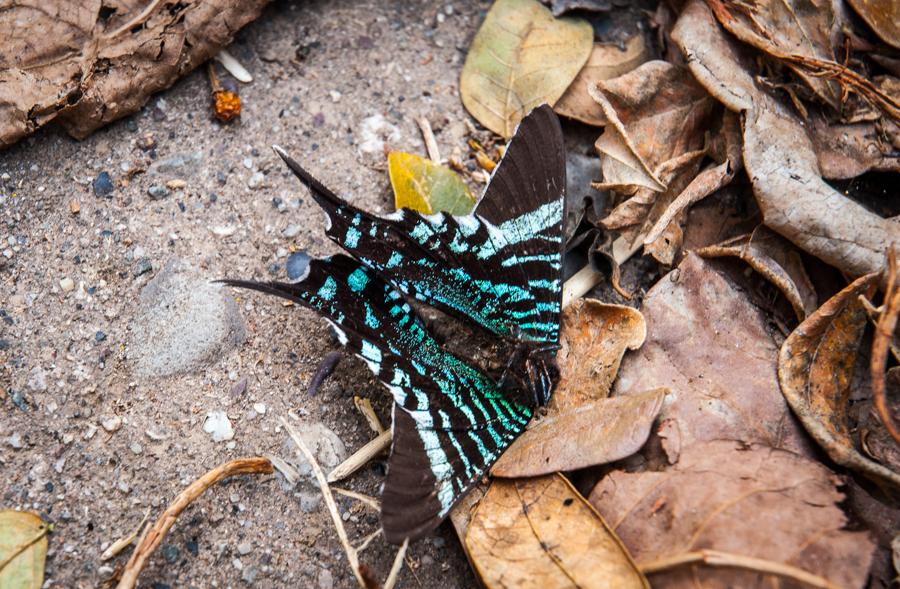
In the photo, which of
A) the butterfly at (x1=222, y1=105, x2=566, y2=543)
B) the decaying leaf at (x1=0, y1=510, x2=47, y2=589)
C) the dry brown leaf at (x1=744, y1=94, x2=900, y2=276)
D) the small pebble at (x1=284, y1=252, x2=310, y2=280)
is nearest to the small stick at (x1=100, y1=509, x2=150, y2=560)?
the decaying leaf at (x1=0, y1=510, x2=47, y2=589)

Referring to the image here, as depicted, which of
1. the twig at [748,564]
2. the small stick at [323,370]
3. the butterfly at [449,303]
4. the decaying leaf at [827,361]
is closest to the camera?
the twig at [748,564]

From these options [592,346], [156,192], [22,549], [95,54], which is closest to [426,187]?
[592,346]

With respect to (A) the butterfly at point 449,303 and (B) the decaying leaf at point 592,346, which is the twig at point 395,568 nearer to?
(A) the butterfly at point 449,303

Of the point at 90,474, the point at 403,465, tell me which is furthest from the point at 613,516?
the point at 90,474

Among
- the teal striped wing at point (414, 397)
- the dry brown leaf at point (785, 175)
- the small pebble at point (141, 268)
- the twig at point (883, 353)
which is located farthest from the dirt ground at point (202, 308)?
the twig at point (883, 353)

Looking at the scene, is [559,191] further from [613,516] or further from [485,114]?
[613,516]

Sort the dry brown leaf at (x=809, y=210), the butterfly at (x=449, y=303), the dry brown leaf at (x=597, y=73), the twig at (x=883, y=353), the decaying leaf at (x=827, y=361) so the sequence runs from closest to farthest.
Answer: the twig at (x=883, y=353) → the butterfly at (x=449, y=303) → the decaying leaf at (x=827, y=361) → the dry brown leaf at (x=809, y=210) → the dry brown leaf at (x=597, y=73)
